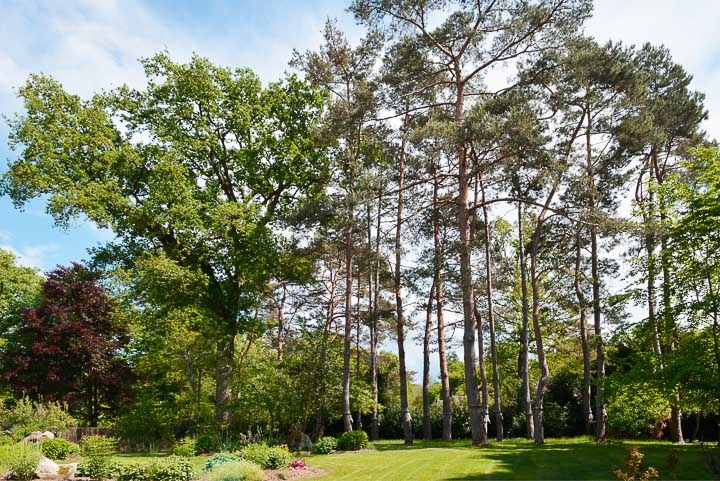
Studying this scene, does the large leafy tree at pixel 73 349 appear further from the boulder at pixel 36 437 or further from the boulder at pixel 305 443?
the boulder at pixel 305 443

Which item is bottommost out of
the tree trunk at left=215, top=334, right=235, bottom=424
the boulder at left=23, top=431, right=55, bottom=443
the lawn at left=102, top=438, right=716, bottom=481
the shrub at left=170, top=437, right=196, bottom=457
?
the shrub at left=170, top=437, right=196, bottom=457

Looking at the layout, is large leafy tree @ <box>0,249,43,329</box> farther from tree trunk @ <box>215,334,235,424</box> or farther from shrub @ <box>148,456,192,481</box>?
shrub @ <box>148,456,192,481</box>

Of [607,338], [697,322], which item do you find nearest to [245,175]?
[607,338]

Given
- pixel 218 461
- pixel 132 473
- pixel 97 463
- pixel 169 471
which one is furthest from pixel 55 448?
pixel 169 471

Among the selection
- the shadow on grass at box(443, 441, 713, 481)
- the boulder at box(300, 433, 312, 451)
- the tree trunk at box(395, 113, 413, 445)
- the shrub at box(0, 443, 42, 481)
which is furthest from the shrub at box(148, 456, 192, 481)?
the tree trunk at box(395, 113, 413, 445)

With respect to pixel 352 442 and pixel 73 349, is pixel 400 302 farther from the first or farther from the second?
pixel 73 349

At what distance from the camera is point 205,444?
1712 cm

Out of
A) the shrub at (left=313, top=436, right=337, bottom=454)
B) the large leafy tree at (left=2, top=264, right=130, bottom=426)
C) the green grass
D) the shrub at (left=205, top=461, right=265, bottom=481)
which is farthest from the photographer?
the large leafy tree at (left=2, top=264, right=130, bottom=426)

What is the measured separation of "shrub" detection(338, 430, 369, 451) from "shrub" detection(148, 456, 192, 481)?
661cm

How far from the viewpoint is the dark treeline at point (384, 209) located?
15.2 m

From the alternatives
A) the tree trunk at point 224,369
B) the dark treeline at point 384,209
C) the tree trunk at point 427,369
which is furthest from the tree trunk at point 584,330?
the tree trunk at point 224,369

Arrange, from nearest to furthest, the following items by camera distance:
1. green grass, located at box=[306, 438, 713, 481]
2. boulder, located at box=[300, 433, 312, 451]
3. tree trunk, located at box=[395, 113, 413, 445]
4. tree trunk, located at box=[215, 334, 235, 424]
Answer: green grass, located at box=[306, 438, 713, 481]
boulder, located at box=[300, 433, 312, 451]
tree trunk, located at box=[395, 113, 413, 445]
tree trunk, located at box=[215, 334, 235, 424]

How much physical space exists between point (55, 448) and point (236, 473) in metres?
7.70

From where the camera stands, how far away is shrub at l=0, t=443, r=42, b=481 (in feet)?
35.9
